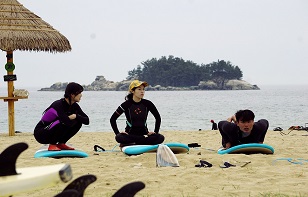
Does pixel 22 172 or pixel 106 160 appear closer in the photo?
pixel 22 172

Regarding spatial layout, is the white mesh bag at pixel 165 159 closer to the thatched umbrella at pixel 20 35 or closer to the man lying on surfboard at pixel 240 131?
the man lying on surfboard at pixel 240 131

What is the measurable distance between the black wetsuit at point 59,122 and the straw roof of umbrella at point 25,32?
18.2 feet

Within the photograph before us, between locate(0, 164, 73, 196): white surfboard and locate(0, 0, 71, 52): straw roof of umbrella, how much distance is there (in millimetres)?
11368

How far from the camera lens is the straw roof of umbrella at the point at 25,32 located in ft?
45.2

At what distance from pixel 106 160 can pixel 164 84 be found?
10066cm

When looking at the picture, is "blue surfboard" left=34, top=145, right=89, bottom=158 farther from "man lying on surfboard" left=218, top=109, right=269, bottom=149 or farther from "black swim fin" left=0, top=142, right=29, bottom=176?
"black swim fin" left=0, top=142, right=29, bottom=176

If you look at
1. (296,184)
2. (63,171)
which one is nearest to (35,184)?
(63,171)

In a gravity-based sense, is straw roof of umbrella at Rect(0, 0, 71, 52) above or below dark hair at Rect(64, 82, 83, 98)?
above

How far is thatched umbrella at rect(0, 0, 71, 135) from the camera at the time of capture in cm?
1379

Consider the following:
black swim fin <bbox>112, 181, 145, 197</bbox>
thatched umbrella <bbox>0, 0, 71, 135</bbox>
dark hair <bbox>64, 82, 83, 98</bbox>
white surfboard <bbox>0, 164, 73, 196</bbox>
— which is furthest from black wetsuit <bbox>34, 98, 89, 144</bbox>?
black swim fin <bbox>112, 181, 145, 197</bbox>

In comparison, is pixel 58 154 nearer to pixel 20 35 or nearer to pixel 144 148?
pixel 144 148

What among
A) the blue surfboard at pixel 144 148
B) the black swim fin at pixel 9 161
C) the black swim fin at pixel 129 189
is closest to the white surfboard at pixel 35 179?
the black swim fin at pixel 9 161

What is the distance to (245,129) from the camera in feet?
27.4

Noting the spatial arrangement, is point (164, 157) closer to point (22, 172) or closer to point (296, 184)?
point (296, 184)
